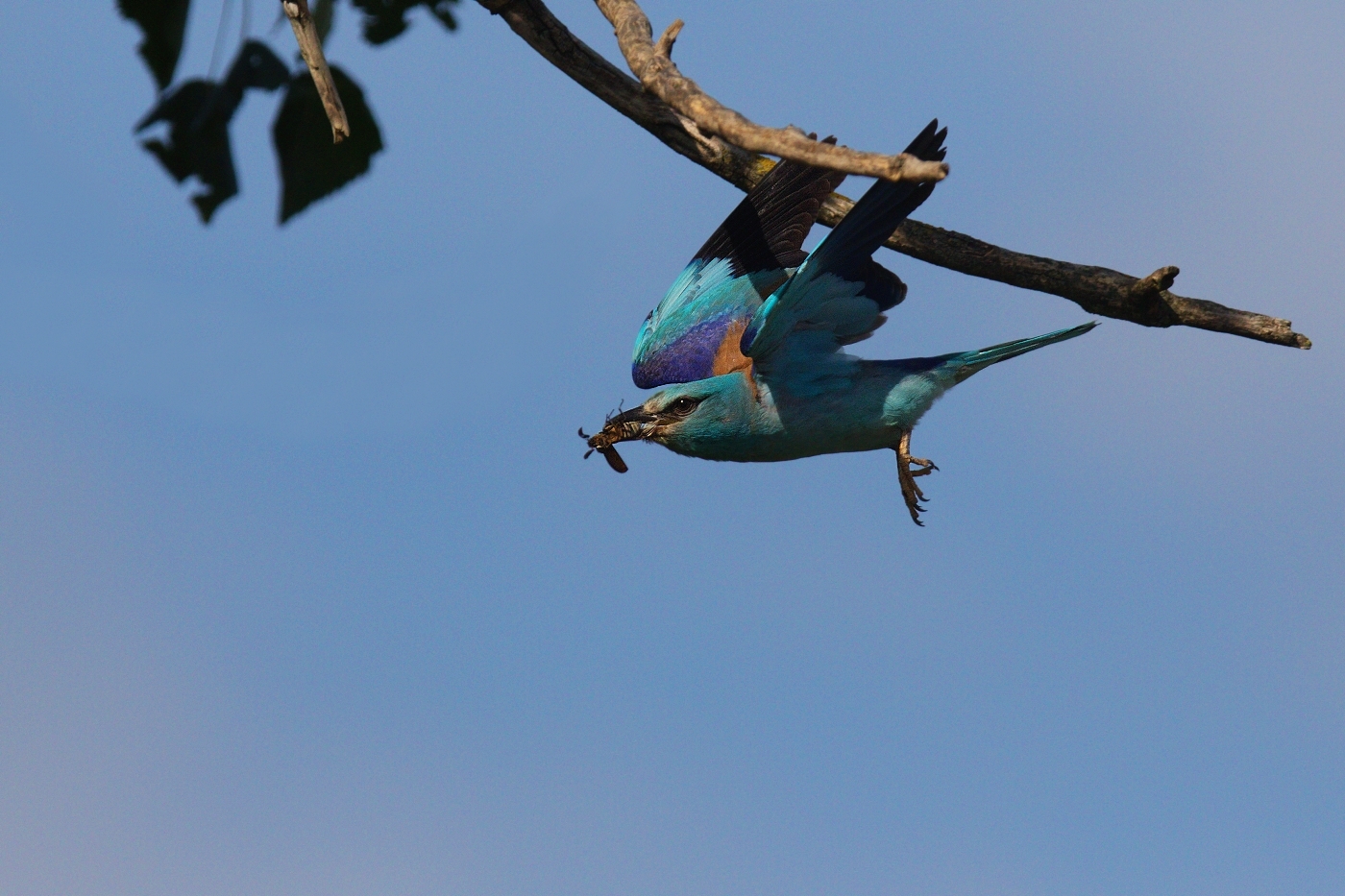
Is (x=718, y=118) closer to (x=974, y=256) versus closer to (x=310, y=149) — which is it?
(x=310, y=149)

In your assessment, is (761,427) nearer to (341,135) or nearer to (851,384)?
(851,384)

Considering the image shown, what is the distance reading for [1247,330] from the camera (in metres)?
7.19

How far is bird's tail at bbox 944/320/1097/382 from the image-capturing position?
7.70m

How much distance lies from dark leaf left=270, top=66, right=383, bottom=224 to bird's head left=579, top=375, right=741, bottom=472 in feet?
16.0

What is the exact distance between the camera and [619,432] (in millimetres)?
7699

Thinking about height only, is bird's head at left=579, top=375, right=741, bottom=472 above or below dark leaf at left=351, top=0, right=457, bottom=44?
above

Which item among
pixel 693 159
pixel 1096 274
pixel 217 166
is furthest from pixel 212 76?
pixel 1096 274

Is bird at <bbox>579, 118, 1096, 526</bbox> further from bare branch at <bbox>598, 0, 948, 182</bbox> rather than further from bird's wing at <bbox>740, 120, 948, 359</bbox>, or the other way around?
bare branch at <bbox>598, 0, 948, 182</bbox>

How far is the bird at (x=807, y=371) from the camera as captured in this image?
718 centimetres

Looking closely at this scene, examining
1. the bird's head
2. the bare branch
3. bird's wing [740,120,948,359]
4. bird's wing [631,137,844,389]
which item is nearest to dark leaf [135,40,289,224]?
the bare branch

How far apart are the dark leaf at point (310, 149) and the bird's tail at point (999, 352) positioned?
5619 millimetres

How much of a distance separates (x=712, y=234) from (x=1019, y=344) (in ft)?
6.44

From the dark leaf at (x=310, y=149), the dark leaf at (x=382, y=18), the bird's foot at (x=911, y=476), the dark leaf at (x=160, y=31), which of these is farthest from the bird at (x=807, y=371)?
the dark leaf at (x=160, y=31)

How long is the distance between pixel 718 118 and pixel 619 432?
9.55 ft
